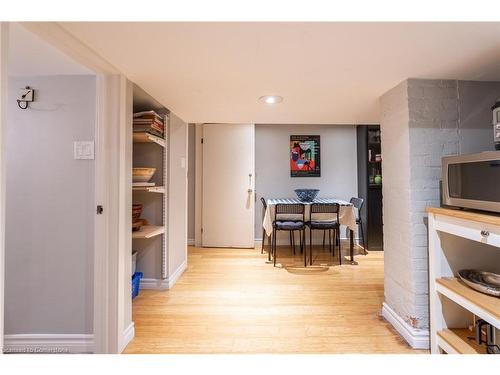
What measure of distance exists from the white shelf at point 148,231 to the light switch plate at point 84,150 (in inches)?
28.8

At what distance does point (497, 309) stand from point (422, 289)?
58 cm

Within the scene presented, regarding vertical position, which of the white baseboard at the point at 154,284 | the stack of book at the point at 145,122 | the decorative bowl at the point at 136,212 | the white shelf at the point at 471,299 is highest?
the stack of book at the point at 145,122

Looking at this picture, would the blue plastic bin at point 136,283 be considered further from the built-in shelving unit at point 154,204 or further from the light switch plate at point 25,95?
the light switch plate at point 25,95

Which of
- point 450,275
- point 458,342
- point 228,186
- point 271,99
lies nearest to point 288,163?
point 228,186

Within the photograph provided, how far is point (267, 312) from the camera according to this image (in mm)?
2166

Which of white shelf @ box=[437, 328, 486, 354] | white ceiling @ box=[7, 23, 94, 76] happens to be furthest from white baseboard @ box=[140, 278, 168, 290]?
white shelf @ box=[437, 328, 486, 354]

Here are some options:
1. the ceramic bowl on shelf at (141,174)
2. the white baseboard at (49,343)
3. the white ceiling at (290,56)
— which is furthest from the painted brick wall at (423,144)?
the white baseboard at (49,343)

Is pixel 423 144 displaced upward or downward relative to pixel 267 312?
upward

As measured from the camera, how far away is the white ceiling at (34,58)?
1.31 m

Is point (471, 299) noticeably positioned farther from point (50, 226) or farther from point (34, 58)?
point (34, 58)

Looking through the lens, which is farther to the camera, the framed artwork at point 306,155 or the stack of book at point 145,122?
Answer: the framed artwork at point 306,155

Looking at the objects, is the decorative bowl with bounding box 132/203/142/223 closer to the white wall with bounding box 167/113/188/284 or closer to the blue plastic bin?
the white wall with bounding box 167/113/188/284

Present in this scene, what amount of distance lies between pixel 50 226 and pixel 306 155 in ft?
12.2
